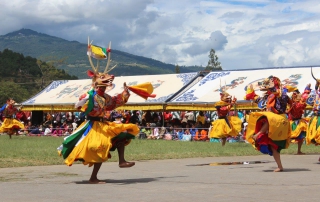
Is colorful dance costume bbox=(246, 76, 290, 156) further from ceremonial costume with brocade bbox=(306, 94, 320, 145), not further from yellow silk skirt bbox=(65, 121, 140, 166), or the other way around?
yellow silk skirt bbox=(65, 121, 140, 166)

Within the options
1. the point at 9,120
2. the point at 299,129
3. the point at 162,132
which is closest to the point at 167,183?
the point at 299,129

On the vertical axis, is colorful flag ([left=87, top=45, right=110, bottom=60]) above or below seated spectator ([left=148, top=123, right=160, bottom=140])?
above

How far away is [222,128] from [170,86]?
9.39 metres

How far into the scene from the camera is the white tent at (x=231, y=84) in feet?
90.0

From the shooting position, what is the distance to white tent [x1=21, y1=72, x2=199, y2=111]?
1259 inches

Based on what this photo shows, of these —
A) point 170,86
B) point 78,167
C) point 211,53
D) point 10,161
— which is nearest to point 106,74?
point 78,167

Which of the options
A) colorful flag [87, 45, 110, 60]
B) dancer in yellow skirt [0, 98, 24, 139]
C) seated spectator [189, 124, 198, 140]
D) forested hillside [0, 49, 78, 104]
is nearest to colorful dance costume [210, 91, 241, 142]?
seated spectator [189, 124, 198, 140]

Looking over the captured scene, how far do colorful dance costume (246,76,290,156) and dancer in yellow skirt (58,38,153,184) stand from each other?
308 cm

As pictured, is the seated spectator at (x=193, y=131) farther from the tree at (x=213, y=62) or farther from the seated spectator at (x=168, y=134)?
the tree at (x=213, y=62)

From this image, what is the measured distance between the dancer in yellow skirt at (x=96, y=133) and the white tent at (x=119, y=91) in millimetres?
19495

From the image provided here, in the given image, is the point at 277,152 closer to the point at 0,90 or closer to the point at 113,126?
the point at 113,126

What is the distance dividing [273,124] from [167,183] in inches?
122

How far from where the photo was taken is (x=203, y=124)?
101 feet

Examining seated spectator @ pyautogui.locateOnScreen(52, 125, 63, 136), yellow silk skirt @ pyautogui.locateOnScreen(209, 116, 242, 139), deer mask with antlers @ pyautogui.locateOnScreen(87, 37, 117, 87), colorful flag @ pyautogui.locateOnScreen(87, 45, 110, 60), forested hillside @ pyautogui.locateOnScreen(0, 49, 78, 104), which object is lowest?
seated spectator @ pyautogui.locateOnScreen(52, 125, 63, 136)
